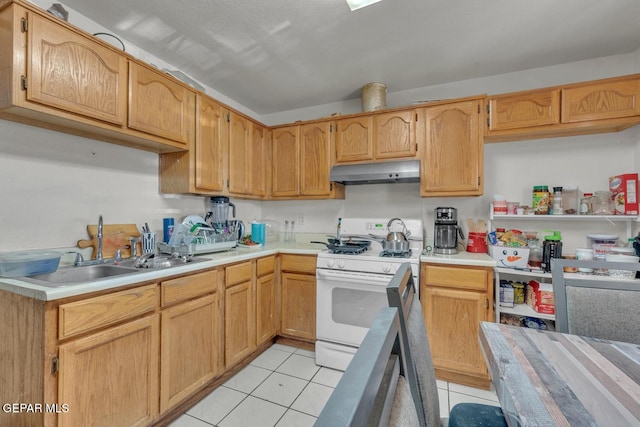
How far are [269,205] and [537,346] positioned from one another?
2825 millimetres

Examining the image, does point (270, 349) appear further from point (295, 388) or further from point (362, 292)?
point (362, 292)

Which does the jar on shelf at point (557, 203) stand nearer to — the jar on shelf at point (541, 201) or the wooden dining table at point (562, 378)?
the jar on shelf at point (541, 201)

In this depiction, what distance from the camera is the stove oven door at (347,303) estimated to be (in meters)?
2.12

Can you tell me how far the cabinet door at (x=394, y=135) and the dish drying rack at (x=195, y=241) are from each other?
1.55 meters

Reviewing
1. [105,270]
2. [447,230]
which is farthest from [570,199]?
[105,270]

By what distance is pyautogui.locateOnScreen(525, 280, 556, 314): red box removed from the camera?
1959 mm

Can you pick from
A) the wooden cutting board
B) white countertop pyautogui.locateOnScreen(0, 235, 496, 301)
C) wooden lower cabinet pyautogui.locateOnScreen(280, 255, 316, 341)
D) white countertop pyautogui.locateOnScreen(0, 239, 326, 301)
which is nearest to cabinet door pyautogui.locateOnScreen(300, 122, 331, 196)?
white countertop pyautogui.locateOnScreen(0, 235, 496, 301)

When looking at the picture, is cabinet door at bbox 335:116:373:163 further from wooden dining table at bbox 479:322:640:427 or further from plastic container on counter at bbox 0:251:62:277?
plastic container on counter at bbox 0:251:62:277

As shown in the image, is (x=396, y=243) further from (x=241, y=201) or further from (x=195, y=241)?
(x=241, y=201)

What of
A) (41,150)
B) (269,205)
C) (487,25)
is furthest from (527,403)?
(269,205)

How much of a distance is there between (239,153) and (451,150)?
188cm

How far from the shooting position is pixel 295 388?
1936mm

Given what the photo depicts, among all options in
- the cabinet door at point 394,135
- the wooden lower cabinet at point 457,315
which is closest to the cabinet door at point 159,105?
the cabinet door at point 394,135

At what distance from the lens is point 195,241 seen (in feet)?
6.83
